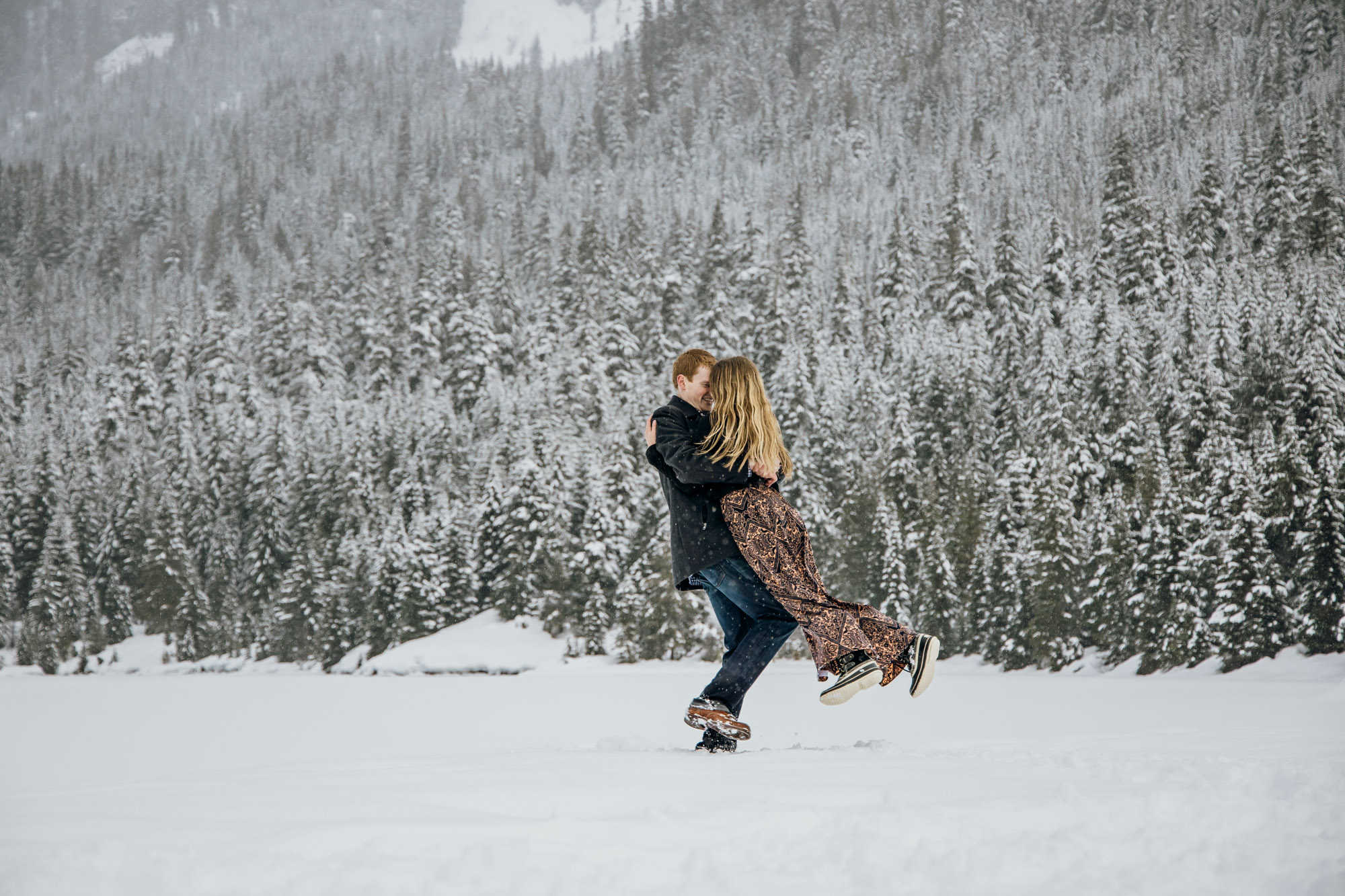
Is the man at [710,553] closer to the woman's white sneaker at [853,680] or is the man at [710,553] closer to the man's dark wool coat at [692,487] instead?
the man's dark wool coat at [692,487]

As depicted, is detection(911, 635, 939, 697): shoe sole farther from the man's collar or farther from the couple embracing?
the man's collar

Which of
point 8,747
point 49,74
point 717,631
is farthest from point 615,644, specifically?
point 49,74

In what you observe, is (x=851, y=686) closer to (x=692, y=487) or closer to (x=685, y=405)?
(x=692, y=487)

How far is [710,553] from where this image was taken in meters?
4.37

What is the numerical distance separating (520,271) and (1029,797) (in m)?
89.5

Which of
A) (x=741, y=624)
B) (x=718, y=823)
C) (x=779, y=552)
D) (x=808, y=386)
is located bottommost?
(x=808, y=386)

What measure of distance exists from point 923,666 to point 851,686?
351 mm

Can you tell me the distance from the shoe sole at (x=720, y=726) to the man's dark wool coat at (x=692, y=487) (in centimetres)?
69

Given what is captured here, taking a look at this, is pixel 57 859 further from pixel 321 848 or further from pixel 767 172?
pixel 767 172

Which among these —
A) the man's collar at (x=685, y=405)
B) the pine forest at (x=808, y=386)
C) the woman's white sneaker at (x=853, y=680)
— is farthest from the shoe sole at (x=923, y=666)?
the pine forest at (x=808, y=386)

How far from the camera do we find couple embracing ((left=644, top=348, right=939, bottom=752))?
4289mm

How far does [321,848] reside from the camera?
7.61 ft

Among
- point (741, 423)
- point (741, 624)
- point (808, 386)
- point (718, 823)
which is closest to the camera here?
point (718, 823)

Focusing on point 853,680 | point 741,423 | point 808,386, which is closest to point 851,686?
point 853,680
